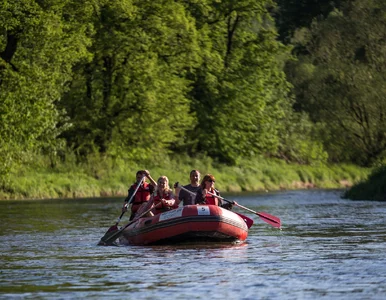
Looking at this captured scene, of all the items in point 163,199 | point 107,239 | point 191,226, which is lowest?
point 107,239

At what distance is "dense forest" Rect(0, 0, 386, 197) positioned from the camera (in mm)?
38969

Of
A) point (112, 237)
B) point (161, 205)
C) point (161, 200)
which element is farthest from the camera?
point (112, 237)

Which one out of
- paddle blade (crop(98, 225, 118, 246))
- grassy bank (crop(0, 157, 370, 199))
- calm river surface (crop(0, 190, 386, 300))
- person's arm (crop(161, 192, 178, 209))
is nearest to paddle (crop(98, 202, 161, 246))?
paddle blade (crop(98, 225, 118, 246))

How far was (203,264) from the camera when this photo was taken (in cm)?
1759

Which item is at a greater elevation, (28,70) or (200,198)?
(28,70)

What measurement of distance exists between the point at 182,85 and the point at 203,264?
110ft

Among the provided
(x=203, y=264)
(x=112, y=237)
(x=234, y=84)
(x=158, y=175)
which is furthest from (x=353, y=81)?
(x=203, y=264)

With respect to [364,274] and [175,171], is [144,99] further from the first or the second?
[364,274]

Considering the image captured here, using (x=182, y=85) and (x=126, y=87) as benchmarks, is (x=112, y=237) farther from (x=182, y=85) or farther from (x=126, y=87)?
(x=182, y=85)

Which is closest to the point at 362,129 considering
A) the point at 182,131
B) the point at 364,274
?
the point at 182,131

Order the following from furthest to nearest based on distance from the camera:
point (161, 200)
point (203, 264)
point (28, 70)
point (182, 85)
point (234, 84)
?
point (234, 84), point (182, 85), point (28, 70), point (161, 200), point (203, 264)

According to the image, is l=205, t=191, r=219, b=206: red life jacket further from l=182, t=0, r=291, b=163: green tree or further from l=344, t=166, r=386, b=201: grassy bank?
l=182, t=0, r=291, b=163: green tree

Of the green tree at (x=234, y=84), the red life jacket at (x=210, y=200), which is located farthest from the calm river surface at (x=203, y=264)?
the green tree at (x=234, y=84)

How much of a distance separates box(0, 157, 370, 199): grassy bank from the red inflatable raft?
18.8 meters
